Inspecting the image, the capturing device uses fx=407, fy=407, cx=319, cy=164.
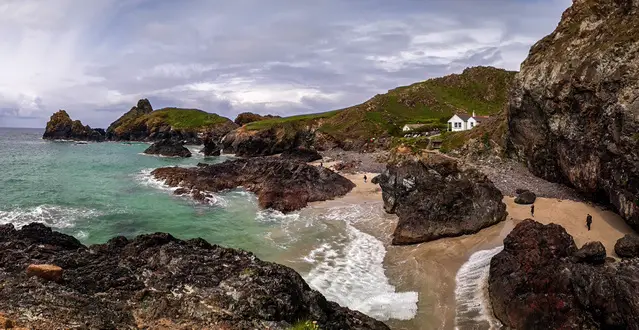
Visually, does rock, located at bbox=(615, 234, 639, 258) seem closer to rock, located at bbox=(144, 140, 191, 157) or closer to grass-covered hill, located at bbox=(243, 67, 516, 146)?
grass-covered hill, located at bbox=(243, 67, 516, 146)


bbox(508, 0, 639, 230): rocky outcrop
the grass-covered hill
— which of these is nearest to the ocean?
bbox(508, 0, 639, 230): rocky outcrop

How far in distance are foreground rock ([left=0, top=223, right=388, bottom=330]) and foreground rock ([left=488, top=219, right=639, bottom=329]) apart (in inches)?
241

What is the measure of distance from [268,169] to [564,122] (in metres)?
32.7

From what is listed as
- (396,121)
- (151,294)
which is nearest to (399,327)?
(151,294)

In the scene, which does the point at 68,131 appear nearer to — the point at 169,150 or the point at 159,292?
the point at 169,150

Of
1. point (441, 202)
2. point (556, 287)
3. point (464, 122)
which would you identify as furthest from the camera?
point (464, 122)

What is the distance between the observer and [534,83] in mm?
37688

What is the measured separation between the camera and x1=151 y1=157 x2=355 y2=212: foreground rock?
133 feet

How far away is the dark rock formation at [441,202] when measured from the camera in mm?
26344

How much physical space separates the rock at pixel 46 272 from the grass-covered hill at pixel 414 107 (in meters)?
88.0

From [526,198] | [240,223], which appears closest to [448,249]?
[526,198]

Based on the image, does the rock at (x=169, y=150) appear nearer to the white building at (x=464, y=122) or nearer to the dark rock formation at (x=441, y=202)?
the white building at (x=464, y=122)

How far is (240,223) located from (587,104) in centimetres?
2770

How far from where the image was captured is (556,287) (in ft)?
51.0
